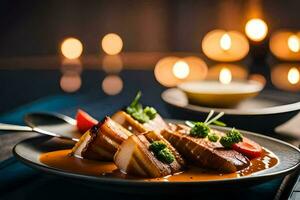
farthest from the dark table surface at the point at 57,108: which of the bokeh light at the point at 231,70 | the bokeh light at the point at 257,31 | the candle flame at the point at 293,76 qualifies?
the bokeh light at the point at 257,31

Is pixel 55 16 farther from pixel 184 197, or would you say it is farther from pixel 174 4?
pixel 184 197

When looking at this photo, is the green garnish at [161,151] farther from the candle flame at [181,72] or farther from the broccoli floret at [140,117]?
the candle flame at [181,72]

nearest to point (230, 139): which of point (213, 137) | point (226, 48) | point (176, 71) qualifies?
point (213, 137)

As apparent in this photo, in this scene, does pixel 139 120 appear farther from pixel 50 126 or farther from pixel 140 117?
pixel 50 126

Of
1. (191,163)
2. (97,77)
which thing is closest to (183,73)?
(97,77)

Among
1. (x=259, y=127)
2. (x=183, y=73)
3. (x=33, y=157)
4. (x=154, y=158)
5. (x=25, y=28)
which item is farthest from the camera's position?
(x=25, y=28)

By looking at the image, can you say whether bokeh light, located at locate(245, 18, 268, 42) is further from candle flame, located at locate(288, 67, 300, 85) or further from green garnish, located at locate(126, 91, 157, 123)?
green garnish, located at locate(126, 91, 157, 123)
